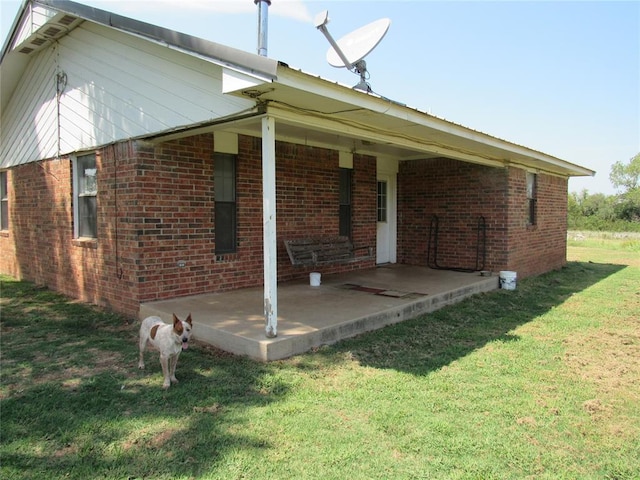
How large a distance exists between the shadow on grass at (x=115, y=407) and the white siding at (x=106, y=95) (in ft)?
8.45

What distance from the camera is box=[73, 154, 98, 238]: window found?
717cm

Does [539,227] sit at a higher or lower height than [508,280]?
higher

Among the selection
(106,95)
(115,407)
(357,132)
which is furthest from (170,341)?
(106,95)

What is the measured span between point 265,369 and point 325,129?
273 centimetres

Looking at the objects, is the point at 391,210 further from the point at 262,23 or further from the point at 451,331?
the point at 262,23

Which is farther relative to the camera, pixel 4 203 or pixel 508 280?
pixel 4 203

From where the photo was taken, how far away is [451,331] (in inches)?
236

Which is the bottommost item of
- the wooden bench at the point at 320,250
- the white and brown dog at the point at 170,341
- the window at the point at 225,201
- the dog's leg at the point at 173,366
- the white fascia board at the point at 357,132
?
the dog's leg at the point at 173,366

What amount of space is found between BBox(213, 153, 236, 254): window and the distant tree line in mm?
32961

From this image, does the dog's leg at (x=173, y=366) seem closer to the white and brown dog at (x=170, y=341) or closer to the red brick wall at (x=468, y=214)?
the white and brown dog at (x=170, y=341)

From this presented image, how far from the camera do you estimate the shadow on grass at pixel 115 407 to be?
9.39 feet

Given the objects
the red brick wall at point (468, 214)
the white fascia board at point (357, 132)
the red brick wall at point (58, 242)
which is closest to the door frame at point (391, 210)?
the red brick wall at point (468, 214)

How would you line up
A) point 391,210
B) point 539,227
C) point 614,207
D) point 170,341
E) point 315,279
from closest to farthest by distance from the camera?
point 170,341
point 315,279
point 391,210
point 539,227
point 614,207

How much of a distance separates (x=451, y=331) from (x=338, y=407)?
9.27ft
